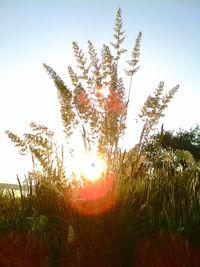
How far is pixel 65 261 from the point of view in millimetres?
3521

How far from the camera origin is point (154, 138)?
3748 millimetres

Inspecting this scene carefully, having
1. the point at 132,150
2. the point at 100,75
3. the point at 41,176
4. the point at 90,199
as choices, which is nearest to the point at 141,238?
the point at 90,199

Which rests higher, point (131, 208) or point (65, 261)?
point (131, 208)

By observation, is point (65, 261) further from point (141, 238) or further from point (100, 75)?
point (100, 75)

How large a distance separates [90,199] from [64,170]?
0.46 meters

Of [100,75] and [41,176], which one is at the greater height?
[100,75]

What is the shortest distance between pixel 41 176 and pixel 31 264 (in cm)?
80

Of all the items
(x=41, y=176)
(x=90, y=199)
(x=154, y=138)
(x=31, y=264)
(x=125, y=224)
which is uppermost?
(x=154, y=138)

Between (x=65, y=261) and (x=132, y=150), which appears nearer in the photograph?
(x=65, y=261)

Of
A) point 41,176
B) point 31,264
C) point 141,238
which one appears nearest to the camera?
point 141,238

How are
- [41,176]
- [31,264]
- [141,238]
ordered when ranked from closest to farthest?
[141,238] → [31,264] → [41,176]

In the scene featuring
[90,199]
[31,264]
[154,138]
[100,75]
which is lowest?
[31,264]

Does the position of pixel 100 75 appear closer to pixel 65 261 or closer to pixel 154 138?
pixel 154 138

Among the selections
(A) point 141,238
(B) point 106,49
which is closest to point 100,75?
(B) point 106,49
